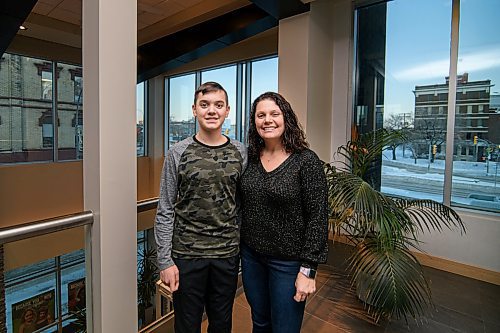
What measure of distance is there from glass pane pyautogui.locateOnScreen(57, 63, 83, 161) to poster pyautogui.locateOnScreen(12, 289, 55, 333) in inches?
103

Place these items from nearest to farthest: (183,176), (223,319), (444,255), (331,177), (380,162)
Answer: (183,176), (223,319), (331,177), (444,255), (380,162)

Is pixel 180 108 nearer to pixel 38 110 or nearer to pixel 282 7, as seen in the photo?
pixel 38 110

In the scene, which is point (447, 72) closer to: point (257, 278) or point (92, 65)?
point (257, 278)

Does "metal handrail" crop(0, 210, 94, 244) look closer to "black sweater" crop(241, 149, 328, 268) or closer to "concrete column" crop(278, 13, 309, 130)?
"black sweater" crop(241, 149, 328, 268)

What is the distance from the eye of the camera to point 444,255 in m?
3.25

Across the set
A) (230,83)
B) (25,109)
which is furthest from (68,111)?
(230,83)

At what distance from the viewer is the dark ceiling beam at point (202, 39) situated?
3.76 meters

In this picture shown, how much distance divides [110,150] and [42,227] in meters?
0.38

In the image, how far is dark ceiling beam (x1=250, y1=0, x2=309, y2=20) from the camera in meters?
3.11

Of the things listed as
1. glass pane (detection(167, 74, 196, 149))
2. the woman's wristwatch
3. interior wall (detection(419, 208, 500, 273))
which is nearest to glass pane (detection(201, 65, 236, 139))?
glass pane (detection(167, 74, 196, 149))

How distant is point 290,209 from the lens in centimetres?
130

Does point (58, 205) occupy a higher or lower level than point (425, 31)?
lower

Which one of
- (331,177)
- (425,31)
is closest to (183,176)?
(331,177)

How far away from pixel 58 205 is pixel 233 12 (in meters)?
4.47
